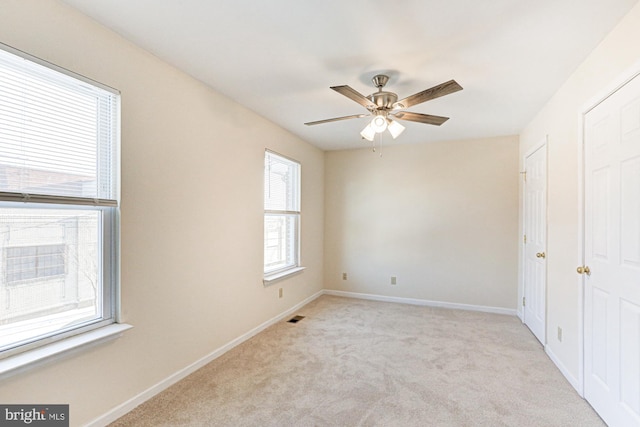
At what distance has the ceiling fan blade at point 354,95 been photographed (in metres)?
2.12

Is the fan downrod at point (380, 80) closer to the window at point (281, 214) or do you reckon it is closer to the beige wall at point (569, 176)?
the beige wall at point (569, 176)

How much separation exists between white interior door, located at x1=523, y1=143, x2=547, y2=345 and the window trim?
3.72 meters

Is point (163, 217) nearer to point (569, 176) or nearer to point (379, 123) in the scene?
point (379, 123)

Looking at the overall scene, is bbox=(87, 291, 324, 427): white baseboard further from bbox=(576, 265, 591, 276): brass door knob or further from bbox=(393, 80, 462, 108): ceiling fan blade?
bbox=(576, 265, 591, 276): brass door knob

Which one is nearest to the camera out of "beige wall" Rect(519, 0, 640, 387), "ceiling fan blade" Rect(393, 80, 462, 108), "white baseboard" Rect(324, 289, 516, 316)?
"beige wall" Rect(519, 0, 640, 387)

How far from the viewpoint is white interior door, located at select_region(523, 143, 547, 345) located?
3133 millimetres

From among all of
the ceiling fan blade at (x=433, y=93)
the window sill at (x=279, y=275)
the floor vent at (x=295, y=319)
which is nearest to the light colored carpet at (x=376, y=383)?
the floor vent at (x=295, y=319)

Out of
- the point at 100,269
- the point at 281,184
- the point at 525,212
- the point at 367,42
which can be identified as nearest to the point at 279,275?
the point at 281,184

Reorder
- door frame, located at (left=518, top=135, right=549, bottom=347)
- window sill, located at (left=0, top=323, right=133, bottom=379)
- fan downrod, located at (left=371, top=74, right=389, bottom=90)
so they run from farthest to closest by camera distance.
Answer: door frame, located at (left=518, top=135, right=549, bottom=347), fan downrod, located at (left=371, top=74, right=389, bottom=90), window sill, located at (left=0, top=323, right=133, bottom=379)

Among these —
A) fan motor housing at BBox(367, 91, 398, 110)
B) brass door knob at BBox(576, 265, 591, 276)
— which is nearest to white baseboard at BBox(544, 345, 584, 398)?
brass door knob at BBox(576, 265, 591, 276)

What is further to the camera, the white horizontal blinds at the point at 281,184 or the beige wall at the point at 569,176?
the white horizontal blinds at the point at 281,184

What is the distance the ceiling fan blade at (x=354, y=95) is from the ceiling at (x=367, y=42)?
257 millimetres

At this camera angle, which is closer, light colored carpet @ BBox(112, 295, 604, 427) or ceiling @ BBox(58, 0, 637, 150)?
ceiling @ BBox(58, 0, 637, 150)

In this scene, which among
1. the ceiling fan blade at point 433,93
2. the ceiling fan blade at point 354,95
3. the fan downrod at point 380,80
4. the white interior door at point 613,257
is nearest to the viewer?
the white interior door at point 613,257
